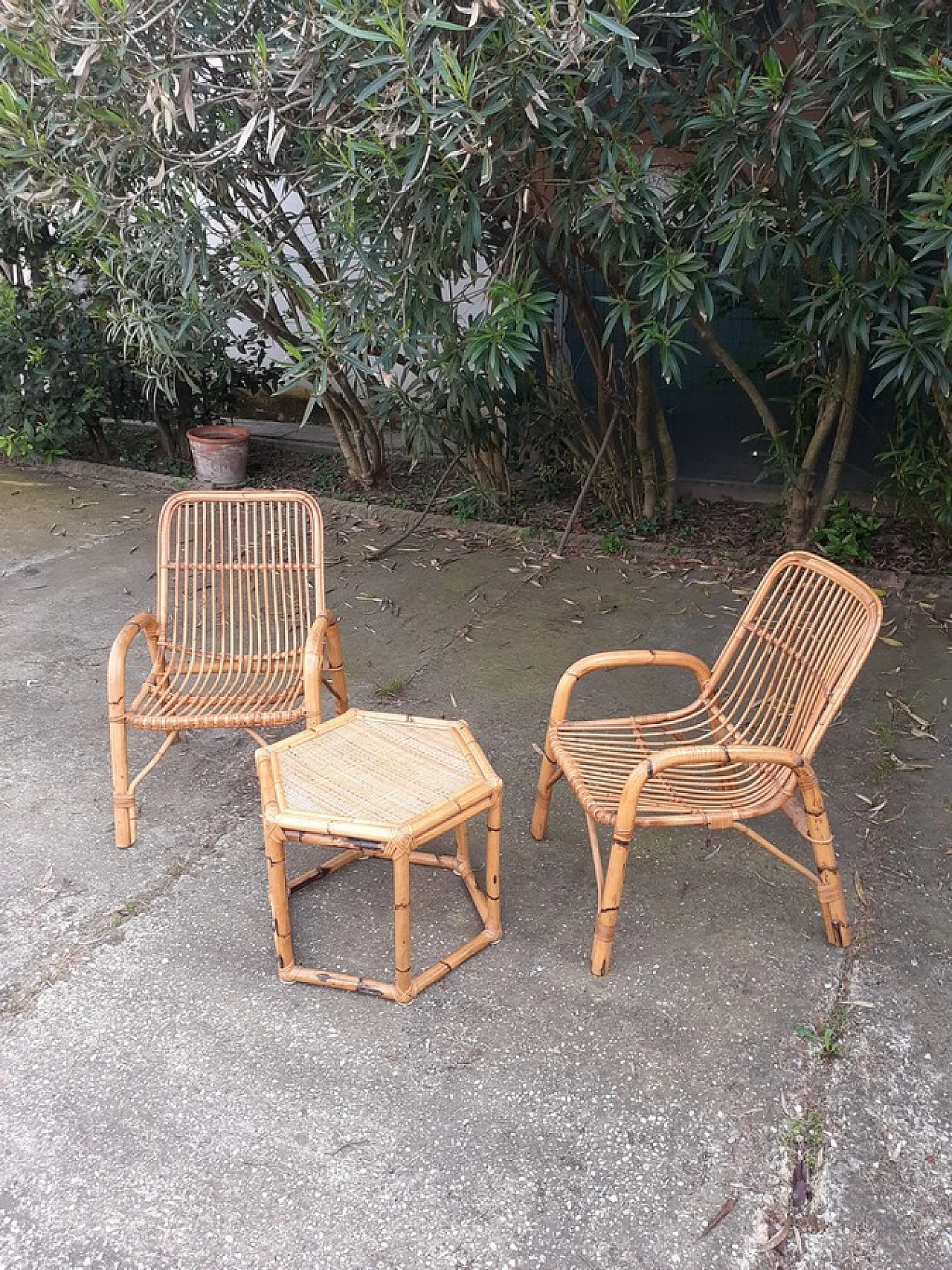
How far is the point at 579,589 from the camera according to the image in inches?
184

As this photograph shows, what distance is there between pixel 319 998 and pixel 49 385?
510 centimetres

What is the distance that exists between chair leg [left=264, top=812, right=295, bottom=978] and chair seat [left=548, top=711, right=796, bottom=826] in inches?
28.2

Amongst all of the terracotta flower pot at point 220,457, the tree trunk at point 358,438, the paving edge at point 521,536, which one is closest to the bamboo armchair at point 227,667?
the paving edge at point 521,536

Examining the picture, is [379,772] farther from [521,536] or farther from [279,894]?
[521,536]

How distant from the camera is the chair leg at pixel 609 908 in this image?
2.21 meters

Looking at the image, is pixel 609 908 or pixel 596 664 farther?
pixel 596 664

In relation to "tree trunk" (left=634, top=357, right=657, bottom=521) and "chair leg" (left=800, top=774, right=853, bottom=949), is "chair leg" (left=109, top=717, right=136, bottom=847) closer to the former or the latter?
"chair leg" (left=800, top=774, right=853, bottom=949)

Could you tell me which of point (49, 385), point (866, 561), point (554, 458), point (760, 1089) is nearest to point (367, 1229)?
point (760, 1089)

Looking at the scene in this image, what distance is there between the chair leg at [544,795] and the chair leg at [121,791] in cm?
116

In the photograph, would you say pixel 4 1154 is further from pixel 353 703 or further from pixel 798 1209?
pixel 353 703

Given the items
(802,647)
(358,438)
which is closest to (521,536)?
(358,438)

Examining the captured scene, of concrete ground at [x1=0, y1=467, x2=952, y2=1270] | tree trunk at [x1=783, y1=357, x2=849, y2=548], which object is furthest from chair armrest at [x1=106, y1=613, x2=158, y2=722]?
tree trunk at [x1=783, y1=357, x2=849, y2=548]

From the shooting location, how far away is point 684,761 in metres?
2.17

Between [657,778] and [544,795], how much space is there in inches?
15.6
